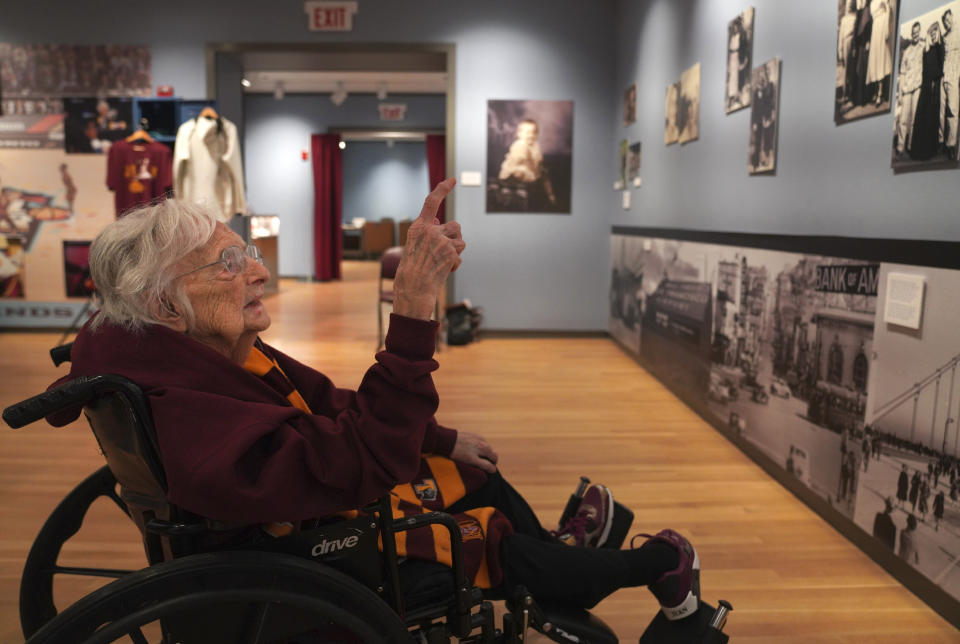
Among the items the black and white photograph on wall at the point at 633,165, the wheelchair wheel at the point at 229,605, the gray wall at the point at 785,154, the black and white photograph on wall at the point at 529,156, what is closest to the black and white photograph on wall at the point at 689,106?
the gray wall at the point at 785,154

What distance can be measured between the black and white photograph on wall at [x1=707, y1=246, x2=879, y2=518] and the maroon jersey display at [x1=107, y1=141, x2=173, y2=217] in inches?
173

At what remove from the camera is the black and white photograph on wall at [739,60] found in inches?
134

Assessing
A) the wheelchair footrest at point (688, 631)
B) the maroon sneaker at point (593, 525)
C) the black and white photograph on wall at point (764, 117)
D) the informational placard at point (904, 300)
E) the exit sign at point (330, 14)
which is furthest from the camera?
the exit sign at point (330, 14)

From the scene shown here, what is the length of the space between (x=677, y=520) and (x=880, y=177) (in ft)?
4.13

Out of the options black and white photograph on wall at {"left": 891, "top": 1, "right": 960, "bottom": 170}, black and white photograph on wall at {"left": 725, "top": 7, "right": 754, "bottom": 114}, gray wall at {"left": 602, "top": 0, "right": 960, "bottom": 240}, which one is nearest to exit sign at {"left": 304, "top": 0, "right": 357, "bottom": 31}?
gray wall at {"left": 602, "top": 0, "right": 960, "bottom": 240}

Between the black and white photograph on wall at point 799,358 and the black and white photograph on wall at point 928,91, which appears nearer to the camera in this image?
the black and white photograph on wall at point 928,91

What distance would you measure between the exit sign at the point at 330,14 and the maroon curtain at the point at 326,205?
232 inches

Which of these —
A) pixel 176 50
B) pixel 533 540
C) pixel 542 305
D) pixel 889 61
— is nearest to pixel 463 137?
pixel 542 305

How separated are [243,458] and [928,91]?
2016 millimetres

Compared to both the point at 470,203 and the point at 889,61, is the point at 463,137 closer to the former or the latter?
the point at 470,203

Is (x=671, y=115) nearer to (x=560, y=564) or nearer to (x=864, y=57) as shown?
(x=864, y=57)

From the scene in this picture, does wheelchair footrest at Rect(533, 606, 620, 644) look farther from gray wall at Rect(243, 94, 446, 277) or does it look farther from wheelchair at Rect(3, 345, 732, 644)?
gray wall at Rect(243, 94, 446, 277)

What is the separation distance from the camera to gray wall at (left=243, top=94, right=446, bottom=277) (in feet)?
39.9

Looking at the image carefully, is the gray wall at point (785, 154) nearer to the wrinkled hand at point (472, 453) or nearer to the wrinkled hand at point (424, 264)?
the wrinkled hand at point (472, 453)
